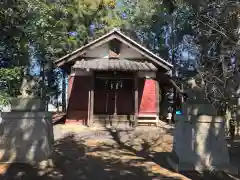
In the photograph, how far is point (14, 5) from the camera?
9.58m

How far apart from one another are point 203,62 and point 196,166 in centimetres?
1005

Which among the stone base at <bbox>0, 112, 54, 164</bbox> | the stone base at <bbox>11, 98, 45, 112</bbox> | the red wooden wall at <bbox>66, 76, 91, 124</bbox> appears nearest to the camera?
the stone base at <bbox>0, 112, 54, 164</bbox>

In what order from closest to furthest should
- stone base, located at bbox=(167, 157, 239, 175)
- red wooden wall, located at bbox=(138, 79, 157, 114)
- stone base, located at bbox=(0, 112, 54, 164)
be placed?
stone base, located at bbox=(167, 157, 239, 175) < stone base, located at bbox=(0, 112, 54, 164) < red wooden wall, located at bbox=(138, 79, 157, 114)

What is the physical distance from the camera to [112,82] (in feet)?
61.1

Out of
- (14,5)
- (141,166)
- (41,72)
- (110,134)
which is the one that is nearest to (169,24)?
(41,72)

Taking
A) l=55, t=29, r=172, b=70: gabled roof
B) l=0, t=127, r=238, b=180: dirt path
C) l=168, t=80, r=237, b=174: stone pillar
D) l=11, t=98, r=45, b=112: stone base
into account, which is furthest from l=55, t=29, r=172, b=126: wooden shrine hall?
l=168, t=80, r=237, b=174: stone pillar

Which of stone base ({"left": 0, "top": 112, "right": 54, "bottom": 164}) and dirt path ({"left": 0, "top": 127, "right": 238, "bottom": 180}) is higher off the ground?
stone base ({"left": 0, "top": 112, "right": 54, "bottom": 164})

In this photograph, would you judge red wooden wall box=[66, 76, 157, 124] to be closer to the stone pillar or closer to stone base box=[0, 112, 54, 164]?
stone base box=[0, 112, 54, 164]

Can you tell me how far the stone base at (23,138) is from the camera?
7.58 meters

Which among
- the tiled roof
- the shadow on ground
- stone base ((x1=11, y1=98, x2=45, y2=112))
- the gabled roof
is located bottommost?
the shadow on ground

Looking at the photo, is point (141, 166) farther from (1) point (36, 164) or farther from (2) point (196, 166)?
(1) point (36, 164)

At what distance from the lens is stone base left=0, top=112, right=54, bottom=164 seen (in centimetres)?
758

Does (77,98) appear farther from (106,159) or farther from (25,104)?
(25,104)

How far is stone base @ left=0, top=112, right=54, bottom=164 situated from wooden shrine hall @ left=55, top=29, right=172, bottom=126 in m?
9.28
